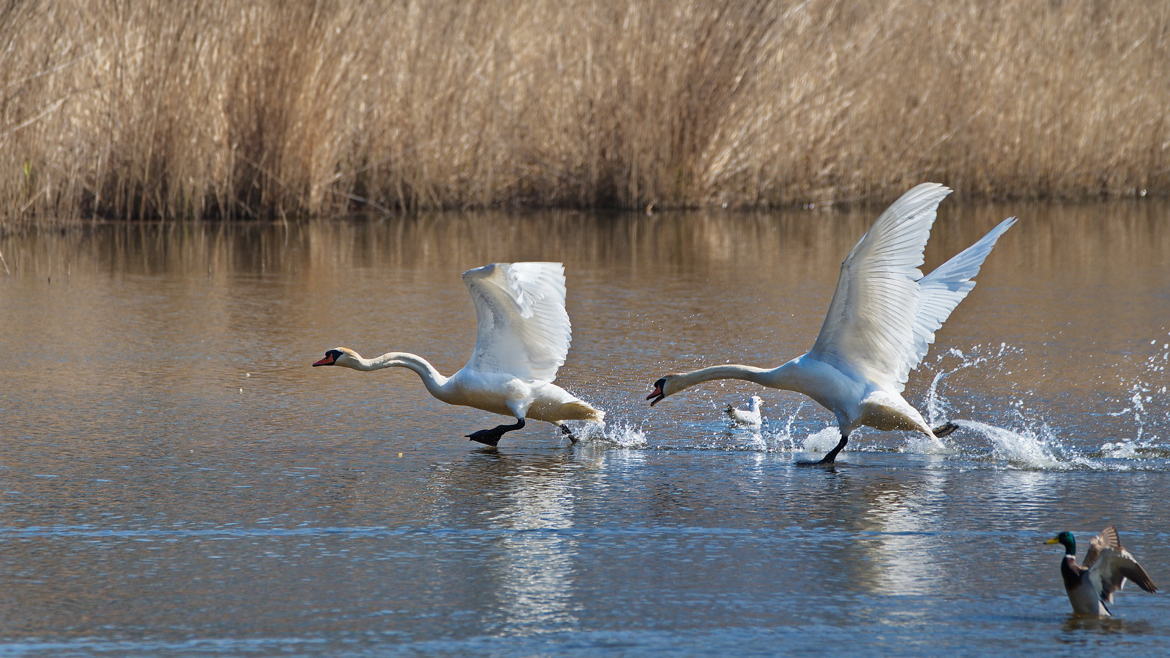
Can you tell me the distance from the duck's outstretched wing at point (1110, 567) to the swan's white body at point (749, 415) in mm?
2454

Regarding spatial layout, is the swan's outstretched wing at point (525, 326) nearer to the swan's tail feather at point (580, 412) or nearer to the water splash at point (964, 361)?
the swan's tail feather at point (580, 412)

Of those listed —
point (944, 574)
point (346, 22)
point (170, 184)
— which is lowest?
point (944, 574)

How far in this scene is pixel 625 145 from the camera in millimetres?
15227

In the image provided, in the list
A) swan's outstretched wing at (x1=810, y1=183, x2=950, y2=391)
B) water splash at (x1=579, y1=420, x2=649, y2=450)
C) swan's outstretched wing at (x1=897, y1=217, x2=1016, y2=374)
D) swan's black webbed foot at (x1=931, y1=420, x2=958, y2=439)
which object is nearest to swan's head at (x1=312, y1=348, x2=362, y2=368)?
water splash at (x1=579, y1=420, x2=649, y2=450)

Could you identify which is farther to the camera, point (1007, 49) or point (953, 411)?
Answer: point (1007, 49)

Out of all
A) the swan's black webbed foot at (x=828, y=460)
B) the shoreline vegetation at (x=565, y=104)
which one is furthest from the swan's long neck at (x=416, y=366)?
the shoreline vegetation at (x=565, y=104)

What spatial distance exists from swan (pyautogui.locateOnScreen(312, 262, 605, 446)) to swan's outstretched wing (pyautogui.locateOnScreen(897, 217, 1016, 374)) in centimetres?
121

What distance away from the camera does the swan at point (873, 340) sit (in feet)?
19.2

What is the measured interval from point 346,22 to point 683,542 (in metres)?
9.63

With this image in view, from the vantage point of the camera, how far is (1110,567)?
3973mm

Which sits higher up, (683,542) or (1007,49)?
(1007,49)

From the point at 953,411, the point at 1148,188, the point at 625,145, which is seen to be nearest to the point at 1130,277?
the point at 953,411

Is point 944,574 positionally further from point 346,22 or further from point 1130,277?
point 346,22

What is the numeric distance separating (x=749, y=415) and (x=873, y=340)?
60 cm
